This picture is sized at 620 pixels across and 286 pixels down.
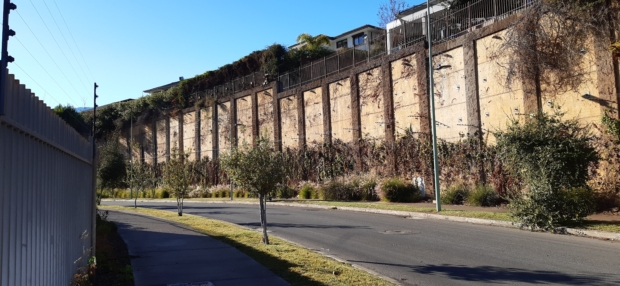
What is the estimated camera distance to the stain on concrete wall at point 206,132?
46.3 metres

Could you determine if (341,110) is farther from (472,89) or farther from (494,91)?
(494,91)

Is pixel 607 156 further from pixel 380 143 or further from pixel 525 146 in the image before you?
pixel 380 143

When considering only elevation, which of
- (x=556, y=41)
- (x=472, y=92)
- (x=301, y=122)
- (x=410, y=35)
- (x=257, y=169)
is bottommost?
(x=257, y=169)

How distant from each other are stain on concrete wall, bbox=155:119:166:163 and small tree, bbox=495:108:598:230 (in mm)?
42023

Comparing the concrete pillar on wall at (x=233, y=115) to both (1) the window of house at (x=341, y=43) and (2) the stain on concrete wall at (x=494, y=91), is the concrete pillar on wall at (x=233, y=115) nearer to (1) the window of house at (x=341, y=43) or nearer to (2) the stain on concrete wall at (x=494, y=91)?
(1) the window of house at (x=341, y=43)

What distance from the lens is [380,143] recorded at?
2966cm

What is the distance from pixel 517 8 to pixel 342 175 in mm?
14579

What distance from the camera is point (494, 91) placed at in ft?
74.3

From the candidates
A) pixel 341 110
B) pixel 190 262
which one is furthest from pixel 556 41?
pixel 190 262

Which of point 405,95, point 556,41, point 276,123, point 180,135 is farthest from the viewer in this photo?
point 180,135

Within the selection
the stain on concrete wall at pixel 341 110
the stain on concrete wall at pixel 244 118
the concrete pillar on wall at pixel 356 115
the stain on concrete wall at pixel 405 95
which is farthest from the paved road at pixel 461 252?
the stain on concrete wall at pixel 244 118

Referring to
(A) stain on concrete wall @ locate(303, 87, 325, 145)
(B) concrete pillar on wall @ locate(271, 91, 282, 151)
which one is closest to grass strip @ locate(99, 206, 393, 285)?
(A) stain on concrete wall @ locate(303, 87, 325, 145)

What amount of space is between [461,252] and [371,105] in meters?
20.5

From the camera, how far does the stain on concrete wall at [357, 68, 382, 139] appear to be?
29891 millimetres
